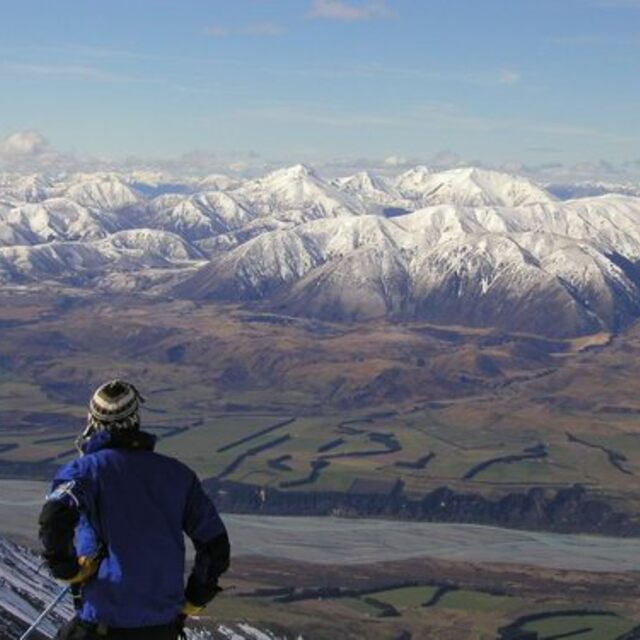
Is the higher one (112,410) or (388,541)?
(112,410)

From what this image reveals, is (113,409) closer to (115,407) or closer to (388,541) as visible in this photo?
(115,407)

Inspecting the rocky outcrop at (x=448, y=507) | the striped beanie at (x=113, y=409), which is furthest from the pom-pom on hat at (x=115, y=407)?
the rocky outcrop at (x=448, y=507)

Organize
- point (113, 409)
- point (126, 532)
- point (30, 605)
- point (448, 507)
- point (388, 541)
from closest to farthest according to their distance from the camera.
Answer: point (126, 532) < point (113, 409) < point (30, 605) < point (388, 541) < point (448, 507)

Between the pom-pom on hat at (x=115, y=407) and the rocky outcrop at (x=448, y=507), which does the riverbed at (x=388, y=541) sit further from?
the pom-pom on hat at (x=115, y=407)

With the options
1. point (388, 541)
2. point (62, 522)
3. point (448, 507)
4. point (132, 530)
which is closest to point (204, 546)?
point (132, 530)

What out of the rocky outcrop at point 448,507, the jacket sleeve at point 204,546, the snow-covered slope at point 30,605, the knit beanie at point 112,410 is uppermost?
the knit beanie at point 112,410

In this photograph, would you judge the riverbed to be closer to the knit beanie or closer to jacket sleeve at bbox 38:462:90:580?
the knit beanie

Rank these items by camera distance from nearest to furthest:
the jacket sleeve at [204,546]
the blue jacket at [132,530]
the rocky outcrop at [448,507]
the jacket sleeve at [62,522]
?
the jacket sleeve at [62,522] → the blue jacket at [132,530] → the jacket sleeve at [204,546] → the rocky outcrop at [448,507]

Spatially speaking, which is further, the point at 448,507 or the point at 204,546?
the point at 448,507
